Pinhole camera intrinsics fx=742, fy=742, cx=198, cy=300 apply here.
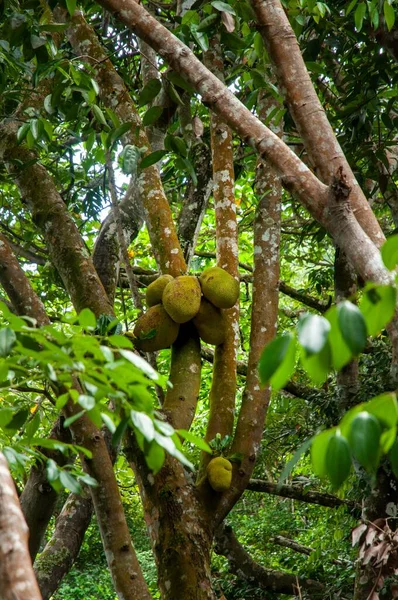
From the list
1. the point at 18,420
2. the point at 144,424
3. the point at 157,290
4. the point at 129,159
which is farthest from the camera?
the point at 157,290

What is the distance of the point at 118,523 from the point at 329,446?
4.97 feet

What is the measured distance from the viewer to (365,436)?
2.69 ft

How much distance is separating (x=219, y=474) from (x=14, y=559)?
1560mm

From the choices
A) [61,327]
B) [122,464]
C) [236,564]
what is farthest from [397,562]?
[122,464]

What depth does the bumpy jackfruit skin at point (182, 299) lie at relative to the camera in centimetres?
251

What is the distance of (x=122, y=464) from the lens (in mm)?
7141

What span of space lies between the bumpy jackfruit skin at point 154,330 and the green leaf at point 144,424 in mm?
1472

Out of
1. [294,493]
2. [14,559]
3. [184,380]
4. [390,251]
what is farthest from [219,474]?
[294,493]

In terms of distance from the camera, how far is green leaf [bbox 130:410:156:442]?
1024 mm

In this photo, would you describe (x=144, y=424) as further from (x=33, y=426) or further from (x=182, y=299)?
(x=182, y=299)

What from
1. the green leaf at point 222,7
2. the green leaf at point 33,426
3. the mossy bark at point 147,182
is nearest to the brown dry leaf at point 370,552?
the green leaf at point 33,426

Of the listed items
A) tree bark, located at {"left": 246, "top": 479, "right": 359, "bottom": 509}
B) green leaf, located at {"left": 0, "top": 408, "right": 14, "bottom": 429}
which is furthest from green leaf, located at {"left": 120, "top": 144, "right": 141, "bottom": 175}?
tree bark, located at {"left": 246, "top": 479, "right": 359, "bottom": 509}

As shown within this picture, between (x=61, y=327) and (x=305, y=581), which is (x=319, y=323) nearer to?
(x=61, y=327)

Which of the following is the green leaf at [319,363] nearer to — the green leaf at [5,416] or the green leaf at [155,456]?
the green leaf at [155,456]
